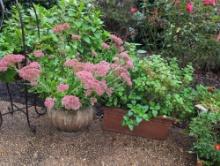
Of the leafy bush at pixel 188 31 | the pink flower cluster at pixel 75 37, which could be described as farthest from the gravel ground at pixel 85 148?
the leafy bush at pixel 188 31

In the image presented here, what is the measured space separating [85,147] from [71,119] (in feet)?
1.03

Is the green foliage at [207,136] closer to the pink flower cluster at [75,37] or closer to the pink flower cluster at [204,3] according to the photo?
the pink flower cluster at [75,37]

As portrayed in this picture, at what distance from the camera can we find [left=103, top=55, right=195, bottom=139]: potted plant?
3.75m

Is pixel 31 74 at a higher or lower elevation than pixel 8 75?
higher

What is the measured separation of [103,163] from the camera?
362 cm

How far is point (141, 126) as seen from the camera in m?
3.93

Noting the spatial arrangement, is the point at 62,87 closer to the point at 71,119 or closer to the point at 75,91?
the point at 75,91

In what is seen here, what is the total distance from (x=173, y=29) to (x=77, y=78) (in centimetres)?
228

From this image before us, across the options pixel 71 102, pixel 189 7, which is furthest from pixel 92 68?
pixel 189 7

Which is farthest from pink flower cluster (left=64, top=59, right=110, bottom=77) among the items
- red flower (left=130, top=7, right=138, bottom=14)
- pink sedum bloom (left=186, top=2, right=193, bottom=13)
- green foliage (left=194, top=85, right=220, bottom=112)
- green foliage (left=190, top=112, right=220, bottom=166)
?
red flower (left=130, top=7, right=138, bottom=14)

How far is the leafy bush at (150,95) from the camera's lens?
3742mm

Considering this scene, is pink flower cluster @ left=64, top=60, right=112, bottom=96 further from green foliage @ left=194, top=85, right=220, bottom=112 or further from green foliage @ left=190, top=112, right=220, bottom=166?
green foliage @ left=194, top=85, right=220, bottom=112

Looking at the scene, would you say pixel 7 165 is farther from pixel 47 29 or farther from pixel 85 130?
pixel 47 29

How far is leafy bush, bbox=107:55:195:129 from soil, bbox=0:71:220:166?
27cm
